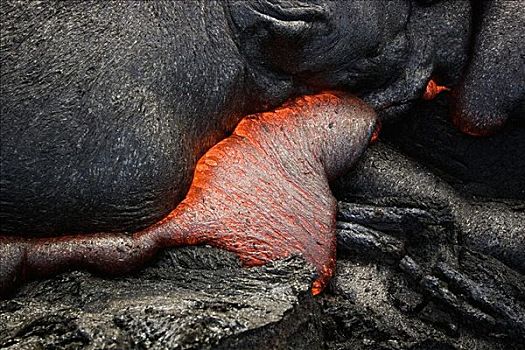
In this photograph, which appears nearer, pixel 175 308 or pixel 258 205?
pixel 175 308

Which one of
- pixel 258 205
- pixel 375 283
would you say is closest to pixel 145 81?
pixel 258 205

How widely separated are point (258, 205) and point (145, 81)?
458 millimetres

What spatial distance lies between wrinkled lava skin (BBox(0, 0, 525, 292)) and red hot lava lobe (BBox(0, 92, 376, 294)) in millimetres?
42

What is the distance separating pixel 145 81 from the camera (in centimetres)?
220

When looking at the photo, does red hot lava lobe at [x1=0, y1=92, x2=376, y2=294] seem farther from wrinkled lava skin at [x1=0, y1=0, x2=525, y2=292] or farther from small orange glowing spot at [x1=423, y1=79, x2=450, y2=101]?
small orange glowing spot at [x1=423, y1=79, x2=450, y2=101]

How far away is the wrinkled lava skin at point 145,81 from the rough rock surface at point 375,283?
0.19 m

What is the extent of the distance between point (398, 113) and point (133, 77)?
100 centimetres

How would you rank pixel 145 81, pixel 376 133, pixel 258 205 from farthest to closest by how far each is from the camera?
pixel 376 133 → pixel 258 205 → pixel 145 81

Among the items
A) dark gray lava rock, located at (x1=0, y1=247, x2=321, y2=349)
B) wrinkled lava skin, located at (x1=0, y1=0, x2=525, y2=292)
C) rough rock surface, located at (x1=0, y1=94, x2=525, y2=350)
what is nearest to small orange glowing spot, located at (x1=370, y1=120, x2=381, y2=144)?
rough rock surface, located at (x1=0, y1=94, x2=525, y2=350)

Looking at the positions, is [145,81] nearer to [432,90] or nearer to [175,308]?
[175,308]

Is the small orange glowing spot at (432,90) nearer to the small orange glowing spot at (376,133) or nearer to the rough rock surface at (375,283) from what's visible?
the rough rock surface at (375,283)

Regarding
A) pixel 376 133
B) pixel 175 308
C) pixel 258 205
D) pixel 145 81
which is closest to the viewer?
pixel 175 308

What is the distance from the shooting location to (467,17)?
2764mm

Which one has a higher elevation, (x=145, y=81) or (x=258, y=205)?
(x=145, y=81)
